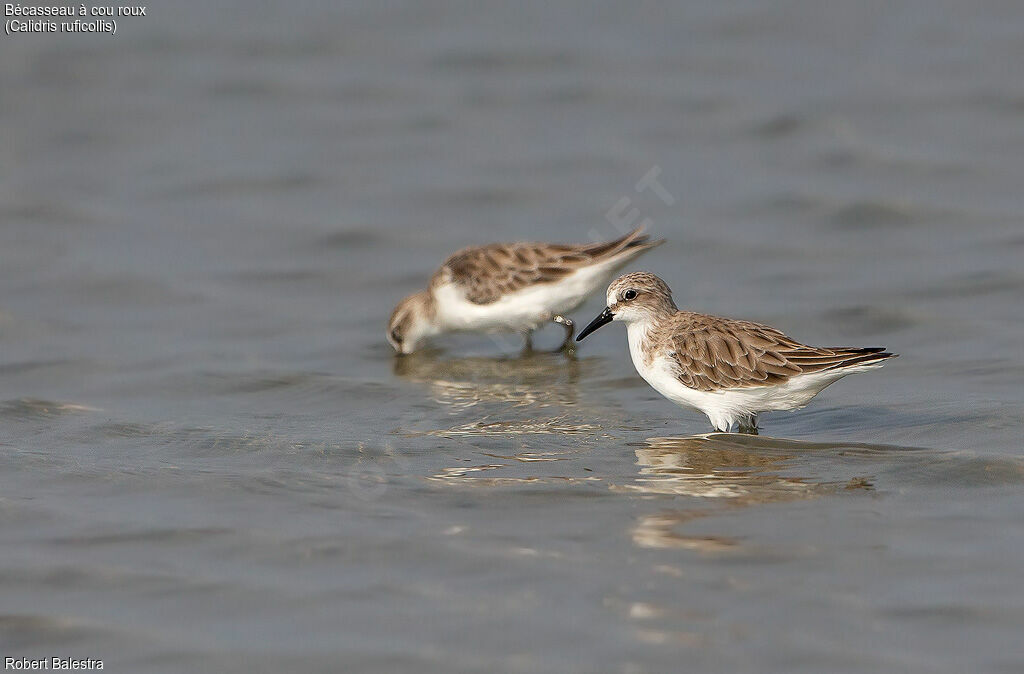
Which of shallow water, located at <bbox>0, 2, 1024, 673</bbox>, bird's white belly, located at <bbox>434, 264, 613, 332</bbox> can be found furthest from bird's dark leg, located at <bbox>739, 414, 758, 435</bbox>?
bird's white belly, located at <bbox>434, 264, 613, 332</bbox>

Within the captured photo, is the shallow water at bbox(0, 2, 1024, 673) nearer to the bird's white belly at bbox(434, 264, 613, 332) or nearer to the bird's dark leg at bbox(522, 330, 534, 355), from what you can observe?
the bird's dark leg at bbox(522, 330, 534, 355)

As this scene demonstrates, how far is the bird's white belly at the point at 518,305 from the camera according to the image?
38.2ft

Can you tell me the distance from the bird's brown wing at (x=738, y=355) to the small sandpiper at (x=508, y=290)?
276 centimetres

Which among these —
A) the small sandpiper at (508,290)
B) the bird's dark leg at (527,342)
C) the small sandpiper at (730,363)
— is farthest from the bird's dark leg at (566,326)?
the small sandpiper at (730,363)

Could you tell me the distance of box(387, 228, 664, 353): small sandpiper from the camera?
11.6m

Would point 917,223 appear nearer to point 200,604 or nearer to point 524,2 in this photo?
point 524,2

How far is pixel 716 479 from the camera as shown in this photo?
7469 millimetres

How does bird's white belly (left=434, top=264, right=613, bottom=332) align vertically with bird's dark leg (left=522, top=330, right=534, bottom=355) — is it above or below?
above

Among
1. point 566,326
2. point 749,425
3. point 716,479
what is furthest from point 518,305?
point 716,479

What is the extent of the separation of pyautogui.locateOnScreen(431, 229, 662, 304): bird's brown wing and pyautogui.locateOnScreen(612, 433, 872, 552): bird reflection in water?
10.7 feet

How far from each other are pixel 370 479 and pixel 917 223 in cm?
751

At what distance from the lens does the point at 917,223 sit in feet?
43.0

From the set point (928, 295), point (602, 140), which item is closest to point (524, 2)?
point (602, 140)

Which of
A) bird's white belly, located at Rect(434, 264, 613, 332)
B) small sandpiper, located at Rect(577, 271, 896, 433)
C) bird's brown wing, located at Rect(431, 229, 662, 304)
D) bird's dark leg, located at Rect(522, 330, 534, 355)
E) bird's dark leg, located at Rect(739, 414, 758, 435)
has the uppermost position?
bird's brown wing, located at Rect(431, 229, 662, 304)
